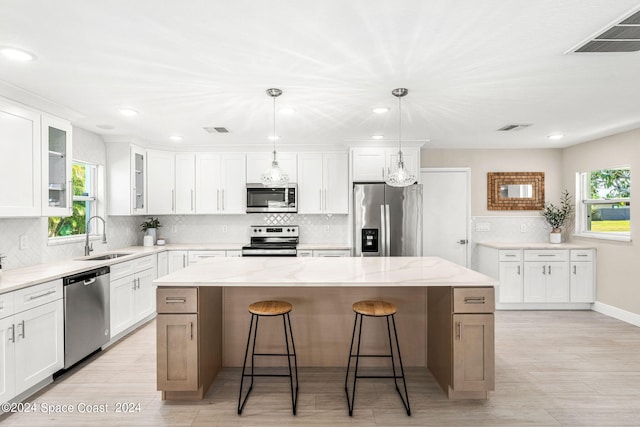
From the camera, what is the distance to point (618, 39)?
6.49ft

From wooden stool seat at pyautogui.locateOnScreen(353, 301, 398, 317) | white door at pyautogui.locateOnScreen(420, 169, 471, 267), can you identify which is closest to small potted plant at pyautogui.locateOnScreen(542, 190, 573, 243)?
white door at pyautogui.locateOnScreen(420, 169, 471, 267)

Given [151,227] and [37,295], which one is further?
[151,227]

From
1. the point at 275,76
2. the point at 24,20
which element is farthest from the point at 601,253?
the point at 24,20

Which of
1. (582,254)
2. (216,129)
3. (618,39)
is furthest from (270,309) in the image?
(582,254)

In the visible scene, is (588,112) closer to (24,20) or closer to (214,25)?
(214,25)

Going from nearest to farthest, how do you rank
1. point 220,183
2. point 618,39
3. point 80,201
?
point 618,39 → point 80,201 → point 220,183

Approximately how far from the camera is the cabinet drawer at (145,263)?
4.04m

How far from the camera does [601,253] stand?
15.2 feet

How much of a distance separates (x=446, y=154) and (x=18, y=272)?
209 inches

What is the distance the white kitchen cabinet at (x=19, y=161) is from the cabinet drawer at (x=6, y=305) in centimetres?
71

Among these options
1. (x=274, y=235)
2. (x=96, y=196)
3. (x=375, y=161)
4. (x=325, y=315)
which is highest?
(x=375, y=161)

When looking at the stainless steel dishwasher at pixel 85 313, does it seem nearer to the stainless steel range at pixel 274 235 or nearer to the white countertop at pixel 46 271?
the white countertop at pixel 46 271

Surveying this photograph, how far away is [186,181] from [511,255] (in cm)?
474

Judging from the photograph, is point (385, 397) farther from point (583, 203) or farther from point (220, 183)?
point (583, 203)
